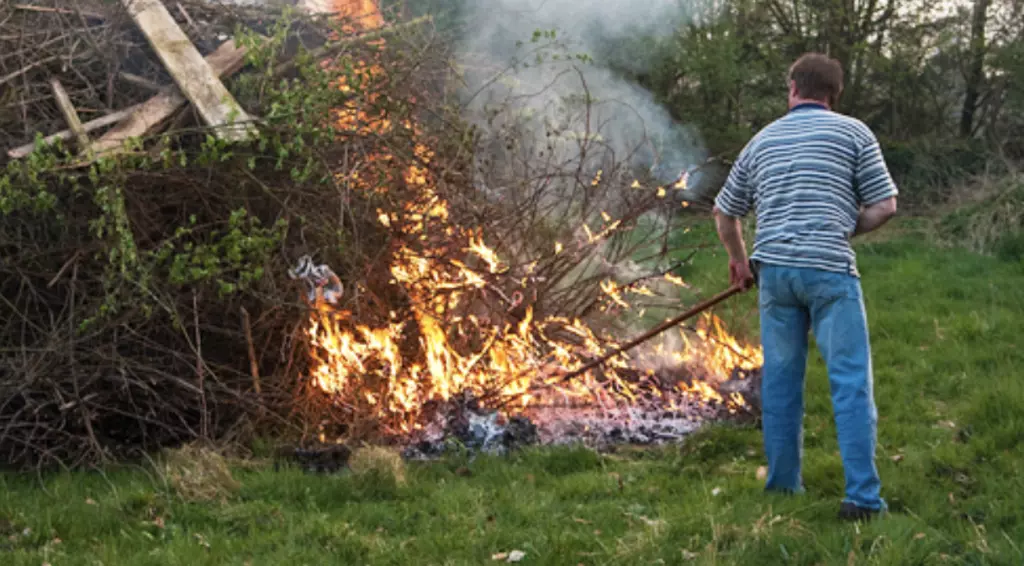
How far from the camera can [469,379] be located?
6.26m

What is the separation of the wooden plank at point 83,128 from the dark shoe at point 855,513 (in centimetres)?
421

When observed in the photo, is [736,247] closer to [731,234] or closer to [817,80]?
[731,234]

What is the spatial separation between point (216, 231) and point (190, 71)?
1.16m

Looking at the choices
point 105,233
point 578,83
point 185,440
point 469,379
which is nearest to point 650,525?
point 469,379

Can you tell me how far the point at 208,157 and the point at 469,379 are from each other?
2.01 meters

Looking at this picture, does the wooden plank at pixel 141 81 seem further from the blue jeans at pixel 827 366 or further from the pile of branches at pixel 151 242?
the blue jeans at pixel 827 366

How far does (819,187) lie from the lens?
448 centimetres

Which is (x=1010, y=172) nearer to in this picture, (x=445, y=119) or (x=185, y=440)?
(x=445, y=119)

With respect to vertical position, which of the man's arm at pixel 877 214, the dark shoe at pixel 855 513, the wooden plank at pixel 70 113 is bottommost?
the dark shoe at pixel 855 513

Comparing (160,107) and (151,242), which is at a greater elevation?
(160,107)

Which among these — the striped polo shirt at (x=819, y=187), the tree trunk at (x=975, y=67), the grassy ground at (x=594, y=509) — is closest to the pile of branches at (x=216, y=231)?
the grassy ground at (x=594, y=509)

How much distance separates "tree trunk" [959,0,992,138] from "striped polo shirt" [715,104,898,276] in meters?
12.9

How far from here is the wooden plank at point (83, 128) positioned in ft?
18.1

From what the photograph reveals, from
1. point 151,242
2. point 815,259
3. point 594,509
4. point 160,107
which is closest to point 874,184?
point 815,259
